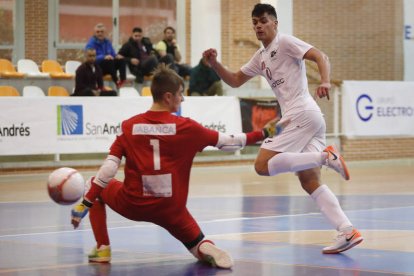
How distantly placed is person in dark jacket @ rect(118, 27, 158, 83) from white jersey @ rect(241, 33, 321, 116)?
12372 millimetres

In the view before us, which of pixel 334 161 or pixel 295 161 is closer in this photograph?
pixel 334 161

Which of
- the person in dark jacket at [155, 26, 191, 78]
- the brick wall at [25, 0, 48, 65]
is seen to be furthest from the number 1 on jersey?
the brick wall at [25, 0, 48, 65]

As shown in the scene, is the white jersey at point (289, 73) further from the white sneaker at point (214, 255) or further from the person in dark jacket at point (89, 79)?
the person in dark jacket at point (89, 79)

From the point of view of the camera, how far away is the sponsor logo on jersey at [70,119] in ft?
58.6

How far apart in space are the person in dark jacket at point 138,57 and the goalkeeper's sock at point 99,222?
1319 cm

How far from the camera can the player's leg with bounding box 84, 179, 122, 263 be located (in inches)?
293

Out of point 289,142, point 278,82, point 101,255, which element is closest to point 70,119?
point 278,82

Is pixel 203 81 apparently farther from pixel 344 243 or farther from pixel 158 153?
pixel 158 153

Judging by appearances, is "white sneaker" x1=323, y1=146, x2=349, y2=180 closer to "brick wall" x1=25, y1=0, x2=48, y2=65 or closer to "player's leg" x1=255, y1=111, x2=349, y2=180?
"player's leg" x1=255, y1=111, x2=349, y2=180

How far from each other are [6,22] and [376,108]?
378 inches

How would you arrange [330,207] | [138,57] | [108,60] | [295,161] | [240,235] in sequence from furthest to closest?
[138,57] < [108,60] < [240,235] < [330,207] < [295,161]

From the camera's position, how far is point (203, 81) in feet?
68.3

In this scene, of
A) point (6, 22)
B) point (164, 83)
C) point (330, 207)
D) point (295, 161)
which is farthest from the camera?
point (6, 22)

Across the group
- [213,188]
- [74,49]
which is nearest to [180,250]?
[213,188]
